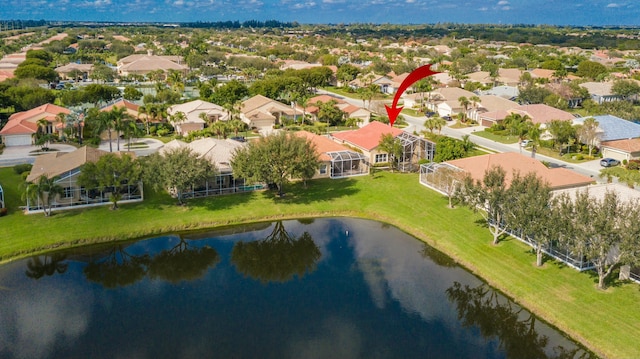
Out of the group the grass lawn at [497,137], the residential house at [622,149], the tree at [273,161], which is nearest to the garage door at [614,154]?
the residential house at [622,149]

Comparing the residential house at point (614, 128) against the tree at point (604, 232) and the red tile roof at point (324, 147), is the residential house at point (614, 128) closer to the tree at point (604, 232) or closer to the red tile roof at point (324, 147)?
the red tile roof at point (324, 147)

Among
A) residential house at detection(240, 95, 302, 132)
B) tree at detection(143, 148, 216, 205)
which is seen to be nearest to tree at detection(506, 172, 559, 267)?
tree at detection(143, 148, 216, 205)

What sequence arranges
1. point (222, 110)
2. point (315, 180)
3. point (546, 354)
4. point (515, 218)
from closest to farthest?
1. point (546, 354)
2. point (515, 218)
3. point (315, 180)
4. point (222, 110)

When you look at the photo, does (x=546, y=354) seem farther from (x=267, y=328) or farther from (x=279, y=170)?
(x=279, y=170)

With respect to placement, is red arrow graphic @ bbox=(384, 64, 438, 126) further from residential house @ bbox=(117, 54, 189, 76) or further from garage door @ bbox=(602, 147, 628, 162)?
residential house @ bbox=(117, 54, 189, 76)

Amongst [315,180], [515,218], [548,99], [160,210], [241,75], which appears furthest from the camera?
[241,75]

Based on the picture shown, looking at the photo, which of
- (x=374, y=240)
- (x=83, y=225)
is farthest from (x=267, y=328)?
(x=83, y=225)

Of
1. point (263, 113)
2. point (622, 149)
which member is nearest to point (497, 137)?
point (622, 149)

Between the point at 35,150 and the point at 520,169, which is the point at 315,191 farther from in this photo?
the point at 35,150
